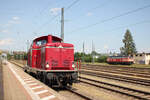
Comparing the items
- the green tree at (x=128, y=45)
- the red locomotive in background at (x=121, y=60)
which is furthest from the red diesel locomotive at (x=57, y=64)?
the green tree at (x=128, y=45)

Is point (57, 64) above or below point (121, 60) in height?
above

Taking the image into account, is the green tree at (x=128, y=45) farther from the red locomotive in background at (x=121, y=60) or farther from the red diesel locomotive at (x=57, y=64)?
the red diesel locomotive at (x=57, y=64)

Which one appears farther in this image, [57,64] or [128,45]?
[128,45]

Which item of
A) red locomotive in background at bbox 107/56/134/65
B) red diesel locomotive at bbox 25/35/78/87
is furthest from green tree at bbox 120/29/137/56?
red diesel locomotive at bbox 25/35/78/87

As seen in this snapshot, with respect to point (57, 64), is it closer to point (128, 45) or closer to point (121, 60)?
point (121, 60)

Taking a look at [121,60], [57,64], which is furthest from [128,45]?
[57,64]

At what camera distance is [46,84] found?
38.0ft

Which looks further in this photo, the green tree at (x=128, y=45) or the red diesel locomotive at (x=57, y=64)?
the green tree at (x=128, y=45)

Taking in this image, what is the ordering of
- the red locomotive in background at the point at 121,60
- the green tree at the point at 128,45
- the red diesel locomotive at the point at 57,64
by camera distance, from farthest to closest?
the green tree at the point at 128,45 < the red locomotive in background at the point at 121,60 < the red diesel locomotive at the point at 57,64

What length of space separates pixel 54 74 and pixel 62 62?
1.11m

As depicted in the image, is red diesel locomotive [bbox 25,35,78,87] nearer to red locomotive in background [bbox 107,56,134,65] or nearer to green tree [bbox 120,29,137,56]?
red locomotive in background [bbox 107,56,134,65]

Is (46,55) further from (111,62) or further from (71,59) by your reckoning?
(111,62)

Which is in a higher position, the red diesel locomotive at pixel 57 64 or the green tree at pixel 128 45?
the green tree at pixel 128 45

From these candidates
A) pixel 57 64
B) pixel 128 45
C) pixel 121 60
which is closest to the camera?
pixel 57 64
